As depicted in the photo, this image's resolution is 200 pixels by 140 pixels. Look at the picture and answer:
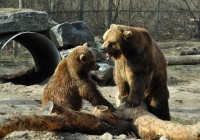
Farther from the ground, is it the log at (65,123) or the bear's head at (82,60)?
the bear's head at (82,60)

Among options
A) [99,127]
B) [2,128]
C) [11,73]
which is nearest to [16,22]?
[11,73]

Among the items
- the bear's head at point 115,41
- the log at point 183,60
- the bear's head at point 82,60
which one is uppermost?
the bear's head at point 115,41

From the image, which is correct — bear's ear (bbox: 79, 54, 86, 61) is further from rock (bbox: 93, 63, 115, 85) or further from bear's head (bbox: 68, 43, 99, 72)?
rock (bbox: 93, 63, 115, 85)

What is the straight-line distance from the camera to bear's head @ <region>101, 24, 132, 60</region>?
7.26 m

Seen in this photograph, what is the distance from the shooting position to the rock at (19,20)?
43.9 feet

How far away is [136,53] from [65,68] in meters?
1.09

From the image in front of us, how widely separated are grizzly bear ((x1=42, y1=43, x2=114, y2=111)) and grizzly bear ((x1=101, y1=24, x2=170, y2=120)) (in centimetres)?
36

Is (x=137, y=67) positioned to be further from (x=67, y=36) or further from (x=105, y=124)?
(x=67, y=36)

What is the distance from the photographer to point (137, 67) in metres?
7.14

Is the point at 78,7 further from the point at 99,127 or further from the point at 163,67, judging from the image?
the point at 99,127

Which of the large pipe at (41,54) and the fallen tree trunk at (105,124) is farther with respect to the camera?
the large pipe at (41,54)

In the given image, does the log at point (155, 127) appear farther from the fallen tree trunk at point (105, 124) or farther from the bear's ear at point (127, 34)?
the bear's ear at point (127, 34)

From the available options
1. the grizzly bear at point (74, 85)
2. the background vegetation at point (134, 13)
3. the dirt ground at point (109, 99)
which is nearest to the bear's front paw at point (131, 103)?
the grizzly bear at point (74, 85)

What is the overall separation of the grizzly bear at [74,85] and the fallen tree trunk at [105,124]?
1.75 ft
